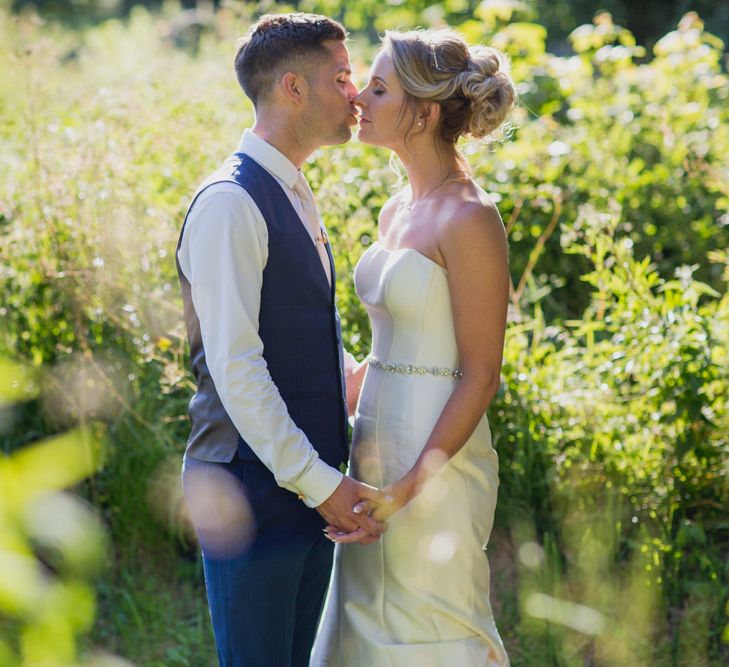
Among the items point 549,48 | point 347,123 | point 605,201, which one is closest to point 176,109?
point 605,201

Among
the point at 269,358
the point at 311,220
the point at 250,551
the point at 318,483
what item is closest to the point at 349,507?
the point at 318,483

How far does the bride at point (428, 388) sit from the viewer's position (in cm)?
259

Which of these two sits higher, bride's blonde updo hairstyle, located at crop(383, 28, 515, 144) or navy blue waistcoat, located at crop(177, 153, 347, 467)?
bride's blonde updo hairstyle, located at crop(383, 28, 515, 144)

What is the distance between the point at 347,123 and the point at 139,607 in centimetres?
228

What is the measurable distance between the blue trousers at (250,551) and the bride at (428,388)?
0.23 metres

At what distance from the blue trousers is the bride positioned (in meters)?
0.23

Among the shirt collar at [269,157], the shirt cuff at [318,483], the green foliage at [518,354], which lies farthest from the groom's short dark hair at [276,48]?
the shirt cuff at [318,483]

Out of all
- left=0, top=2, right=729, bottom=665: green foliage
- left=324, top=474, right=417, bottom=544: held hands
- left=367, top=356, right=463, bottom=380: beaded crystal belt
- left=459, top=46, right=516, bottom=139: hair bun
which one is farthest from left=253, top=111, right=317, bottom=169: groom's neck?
left=324, top=474, right=417, bottom=544: held hands

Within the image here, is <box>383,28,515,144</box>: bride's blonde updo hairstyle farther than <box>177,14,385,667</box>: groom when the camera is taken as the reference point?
Yes

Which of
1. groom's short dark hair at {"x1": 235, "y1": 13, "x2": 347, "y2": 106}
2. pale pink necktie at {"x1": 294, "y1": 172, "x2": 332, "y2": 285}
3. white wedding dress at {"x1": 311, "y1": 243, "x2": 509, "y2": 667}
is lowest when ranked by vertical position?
white wedding dress at {"x1": 311, "y1": 243, "x2": 509, "y2": 667}

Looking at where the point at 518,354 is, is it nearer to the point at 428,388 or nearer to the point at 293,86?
the point at 428,388

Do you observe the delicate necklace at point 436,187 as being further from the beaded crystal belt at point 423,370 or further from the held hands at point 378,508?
the held hands at point 378,508

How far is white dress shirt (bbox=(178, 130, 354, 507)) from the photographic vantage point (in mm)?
2275

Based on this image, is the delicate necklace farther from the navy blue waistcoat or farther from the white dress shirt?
the white dress shirt
